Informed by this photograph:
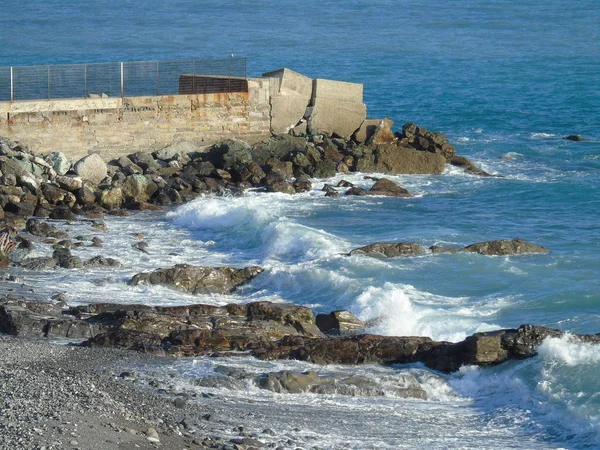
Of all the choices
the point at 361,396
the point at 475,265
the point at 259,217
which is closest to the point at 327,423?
the point at 361,396

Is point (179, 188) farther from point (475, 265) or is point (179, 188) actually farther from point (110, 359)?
point (110, 359)

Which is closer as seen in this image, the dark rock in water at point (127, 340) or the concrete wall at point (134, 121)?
the dark rock in water at point (127, 340)

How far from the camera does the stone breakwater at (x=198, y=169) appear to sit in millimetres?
27047

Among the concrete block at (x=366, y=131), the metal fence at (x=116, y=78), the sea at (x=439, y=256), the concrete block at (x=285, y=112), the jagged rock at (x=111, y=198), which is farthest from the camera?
the concrete block at (x=366, y=131)

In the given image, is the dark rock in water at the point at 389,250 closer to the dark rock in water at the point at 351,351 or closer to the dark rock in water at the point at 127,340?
the dark rock in water at the point at 351,351

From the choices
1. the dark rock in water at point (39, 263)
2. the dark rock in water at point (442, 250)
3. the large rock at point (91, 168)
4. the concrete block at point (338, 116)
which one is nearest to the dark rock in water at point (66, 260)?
the dark rock in water at point (39, 263)

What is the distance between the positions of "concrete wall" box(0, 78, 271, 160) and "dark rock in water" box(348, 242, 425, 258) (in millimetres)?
10210

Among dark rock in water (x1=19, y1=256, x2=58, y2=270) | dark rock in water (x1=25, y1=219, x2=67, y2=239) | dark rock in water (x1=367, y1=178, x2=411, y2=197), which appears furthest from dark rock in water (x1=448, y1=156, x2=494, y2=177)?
dark rock in water (x1=19, y1=256, x2=58, y2=270)

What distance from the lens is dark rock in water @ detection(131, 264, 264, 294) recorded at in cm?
2073

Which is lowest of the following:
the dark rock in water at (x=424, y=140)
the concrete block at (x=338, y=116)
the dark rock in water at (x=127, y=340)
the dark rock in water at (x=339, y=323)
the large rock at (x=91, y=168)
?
the dark rock in water at (x=339, y=323)

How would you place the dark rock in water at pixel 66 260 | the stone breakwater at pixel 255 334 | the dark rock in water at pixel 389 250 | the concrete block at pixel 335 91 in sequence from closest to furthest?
the stone breakwater at pixel 255 334
the dark rock in water at pixel 66 260
the dark rock in water at pixel 389 250
the concrete block at pixel 335 91

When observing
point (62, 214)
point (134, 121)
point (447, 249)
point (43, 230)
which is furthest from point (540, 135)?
point (43, 230)

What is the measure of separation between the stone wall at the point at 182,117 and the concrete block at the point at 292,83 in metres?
0.03

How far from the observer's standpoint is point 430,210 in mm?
27594
